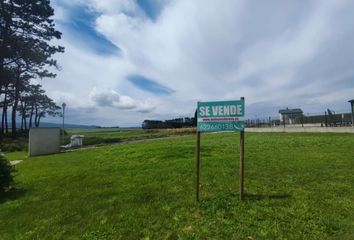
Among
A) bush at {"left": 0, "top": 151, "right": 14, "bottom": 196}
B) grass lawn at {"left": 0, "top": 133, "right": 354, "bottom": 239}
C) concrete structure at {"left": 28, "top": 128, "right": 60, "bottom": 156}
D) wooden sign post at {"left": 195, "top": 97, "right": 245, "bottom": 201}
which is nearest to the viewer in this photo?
grass lawn at {"left": 0, "top": 133, "right": 354, "bottom": 239}

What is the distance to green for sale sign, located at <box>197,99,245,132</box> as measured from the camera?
5504 millimetres

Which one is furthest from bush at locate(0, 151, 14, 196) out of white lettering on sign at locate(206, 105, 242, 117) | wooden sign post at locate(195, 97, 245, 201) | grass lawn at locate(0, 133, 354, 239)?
white lettering on sign at locate(206, 105, 242, 117)

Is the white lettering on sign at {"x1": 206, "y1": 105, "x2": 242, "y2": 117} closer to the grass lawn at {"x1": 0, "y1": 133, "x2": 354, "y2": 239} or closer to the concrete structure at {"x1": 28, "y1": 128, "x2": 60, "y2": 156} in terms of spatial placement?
the grass lawn at {"x1": 0, "y1": 133, "x2": 354, "y2": 239}

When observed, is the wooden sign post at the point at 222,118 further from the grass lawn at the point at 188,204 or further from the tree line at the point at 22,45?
the tree line at the point at 22,45

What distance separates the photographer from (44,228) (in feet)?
15.5

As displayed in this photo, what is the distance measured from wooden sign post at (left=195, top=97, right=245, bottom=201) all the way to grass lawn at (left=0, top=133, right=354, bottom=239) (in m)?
0.68

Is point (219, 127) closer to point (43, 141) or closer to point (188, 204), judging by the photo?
point (188, 204)

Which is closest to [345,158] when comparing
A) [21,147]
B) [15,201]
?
[15,201]

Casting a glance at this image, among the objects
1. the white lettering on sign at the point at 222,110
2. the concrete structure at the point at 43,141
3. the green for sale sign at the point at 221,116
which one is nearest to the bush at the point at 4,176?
the green for sale sign at the point at 221,116

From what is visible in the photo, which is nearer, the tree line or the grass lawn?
the grass lawn

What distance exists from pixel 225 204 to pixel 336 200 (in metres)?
2.08

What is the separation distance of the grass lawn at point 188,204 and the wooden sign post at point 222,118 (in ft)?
2.24

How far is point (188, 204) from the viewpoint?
526 cm

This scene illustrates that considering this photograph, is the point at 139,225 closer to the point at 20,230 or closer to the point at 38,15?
the point at 20,230
